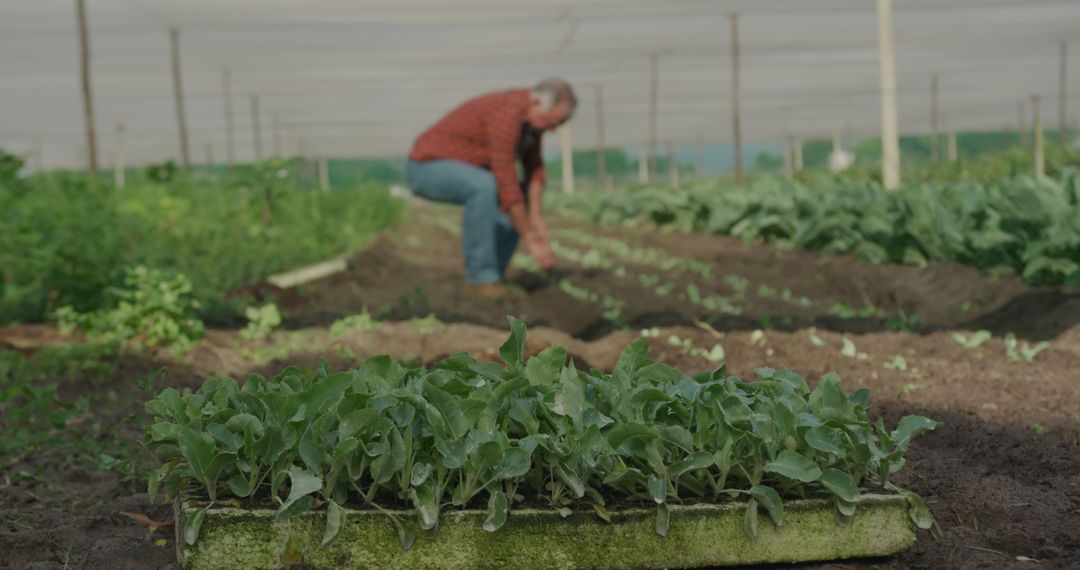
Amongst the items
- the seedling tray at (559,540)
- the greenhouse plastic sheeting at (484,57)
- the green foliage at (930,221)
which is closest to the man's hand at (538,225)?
the green foliage at (930,221)

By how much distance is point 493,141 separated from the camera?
731 cm

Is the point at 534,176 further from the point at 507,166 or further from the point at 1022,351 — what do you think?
the point at 1022,351

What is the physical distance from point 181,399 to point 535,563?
89 cm

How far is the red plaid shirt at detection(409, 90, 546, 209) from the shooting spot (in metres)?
7.31

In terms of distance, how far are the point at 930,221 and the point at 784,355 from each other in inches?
157

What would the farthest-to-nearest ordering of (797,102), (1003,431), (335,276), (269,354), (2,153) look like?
(797,102) → (335,276) → (2,153) → (269,354) → (1003,431)

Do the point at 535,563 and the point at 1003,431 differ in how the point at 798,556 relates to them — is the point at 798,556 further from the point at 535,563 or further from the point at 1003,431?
the point at 1003,431

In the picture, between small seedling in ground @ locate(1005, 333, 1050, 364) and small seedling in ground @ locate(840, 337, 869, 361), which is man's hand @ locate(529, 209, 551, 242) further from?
small seedling in ground @ locate(1005, 333, 1050, 364)

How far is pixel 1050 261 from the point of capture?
6.61 meters

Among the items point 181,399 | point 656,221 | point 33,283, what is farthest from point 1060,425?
point 656,221

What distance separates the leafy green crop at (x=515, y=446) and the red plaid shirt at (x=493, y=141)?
4685 mm

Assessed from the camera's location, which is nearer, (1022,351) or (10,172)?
(1022,351)

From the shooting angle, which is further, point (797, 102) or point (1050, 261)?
point (797, 102)

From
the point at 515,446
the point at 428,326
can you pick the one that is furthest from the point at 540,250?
the point at 515,446
